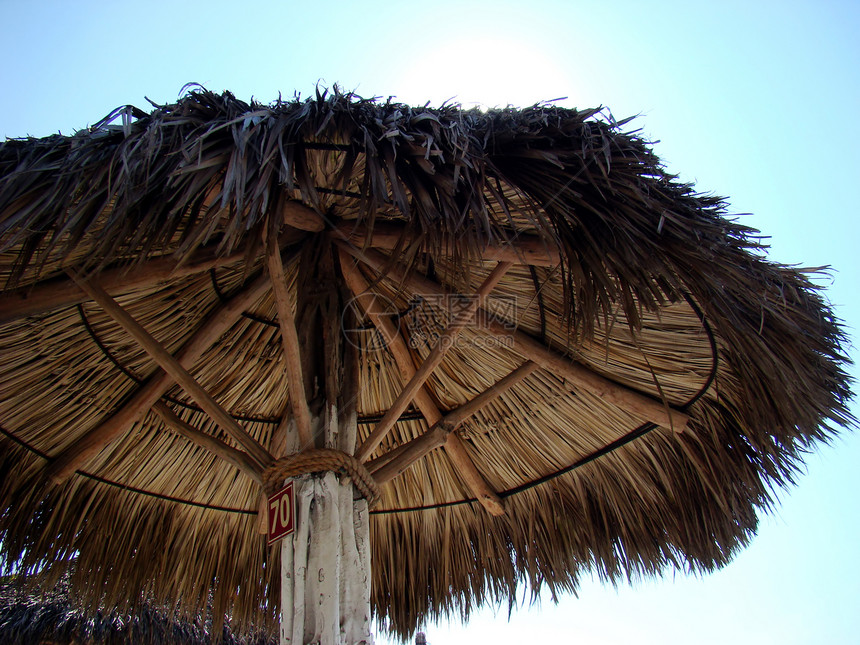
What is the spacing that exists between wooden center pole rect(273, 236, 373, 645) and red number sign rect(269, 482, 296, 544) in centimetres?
2

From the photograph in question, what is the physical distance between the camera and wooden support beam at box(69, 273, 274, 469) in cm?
224

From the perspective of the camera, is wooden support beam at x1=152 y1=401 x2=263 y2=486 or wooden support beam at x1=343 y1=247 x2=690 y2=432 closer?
wooden support beam at x1=152 y1=401 x2=263 y2=486

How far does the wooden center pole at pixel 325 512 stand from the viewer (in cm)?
185

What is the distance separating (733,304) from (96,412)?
2.63 m

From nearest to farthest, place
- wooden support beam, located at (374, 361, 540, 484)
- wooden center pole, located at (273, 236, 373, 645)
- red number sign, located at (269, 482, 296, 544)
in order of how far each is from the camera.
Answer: wooden center pole, located at (273, 236, 373, 645) < red number sign, located at (269, 482, 296, 544) < wooden support beam, located at (374, 361, 540, 484)

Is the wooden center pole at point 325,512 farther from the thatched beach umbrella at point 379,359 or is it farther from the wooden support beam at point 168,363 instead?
the wooden support beam at point 168,363

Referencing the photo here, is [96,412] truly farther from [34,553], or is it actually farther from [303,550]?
[303,550]

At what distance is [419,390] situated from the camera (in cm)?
288

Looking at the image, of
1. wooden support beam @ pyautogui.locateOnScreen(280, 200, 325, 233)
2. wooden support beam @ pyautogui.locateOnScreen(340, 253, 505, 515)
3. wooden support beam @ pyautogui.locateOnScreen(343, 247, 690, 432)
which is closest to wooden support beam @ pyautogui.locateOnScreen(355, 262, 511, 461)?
wooden support beam @ pyautogui.locateOnScreen(343, 247, 690, 432)

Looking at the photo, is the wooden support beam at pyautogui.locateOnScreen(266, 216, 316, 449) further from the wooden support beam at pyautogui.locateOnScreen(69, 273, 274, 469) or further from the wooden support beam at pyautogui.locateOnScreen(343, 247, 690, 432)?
the wooden support beam at pyautogui.locateOnScreen(343, 247, 690, 432)

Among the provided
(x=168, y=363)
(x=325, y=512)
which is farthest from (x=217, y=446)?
(x=325, y=512)

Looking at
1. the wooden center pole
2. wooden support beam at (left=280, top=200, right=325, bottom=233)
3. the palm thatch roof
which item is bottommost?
the wooden center pole

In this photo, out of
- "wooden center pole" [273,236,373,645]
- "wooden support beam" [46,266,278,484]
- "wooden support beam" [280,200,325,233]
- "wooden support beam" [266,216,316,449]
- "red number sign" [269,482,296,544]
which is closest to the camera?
"wooden center pole" [273,236,373,645]

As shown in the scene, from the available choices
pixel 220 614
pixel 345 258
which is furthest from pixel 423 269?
pixel 220 614
